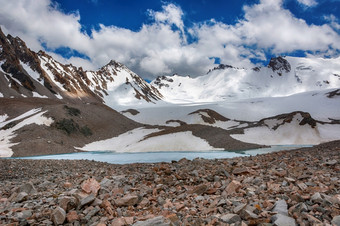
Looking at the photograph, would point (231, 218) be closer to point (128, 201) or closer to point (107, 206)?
point (128, 201)

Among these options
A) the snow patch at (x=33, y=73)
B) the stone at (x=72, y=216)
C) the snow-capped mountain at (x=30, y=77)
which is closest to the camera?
the stone at (x=72, y=216)

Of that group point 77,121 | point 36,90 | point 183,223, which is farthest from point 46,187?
point 36,90

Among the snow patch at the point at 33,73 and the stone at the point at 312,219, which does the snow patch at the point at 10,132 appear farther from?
the snow patch at the point at 33,73

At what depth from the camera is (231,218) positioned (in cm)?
480

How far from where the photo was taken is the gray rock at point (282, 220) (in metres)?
4.31

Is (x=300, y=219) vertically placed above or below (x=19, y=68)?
below

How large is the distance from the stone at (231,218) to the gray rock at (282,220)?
66 cm

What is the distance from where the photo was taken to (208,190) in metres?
7.17

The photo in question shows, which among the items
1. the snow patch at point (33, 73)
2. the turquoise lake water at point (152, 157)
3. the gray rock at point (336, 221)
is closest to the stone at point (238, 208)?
the gray rock at point (336, 221)

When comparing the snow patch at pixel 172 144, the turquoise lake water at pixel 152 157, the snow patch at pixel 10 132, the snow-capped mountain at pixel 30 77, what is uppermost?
the snow-capped mountain at pixel 30 77

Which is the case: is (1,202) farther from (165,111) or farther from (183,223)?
(165,111)

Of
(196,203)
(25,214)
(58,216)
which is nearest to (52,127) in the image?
(25,214)

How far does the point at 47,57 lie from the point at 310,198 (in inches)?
7811

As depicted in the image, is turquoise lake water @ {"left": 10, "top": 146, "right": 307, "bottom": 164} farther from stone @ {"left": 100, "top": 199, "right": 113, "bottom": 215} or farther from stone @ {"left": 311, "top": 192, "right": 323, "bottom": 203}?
stone @ {"left": 311, "top": 192, "right": 323, "bottom": 203}
